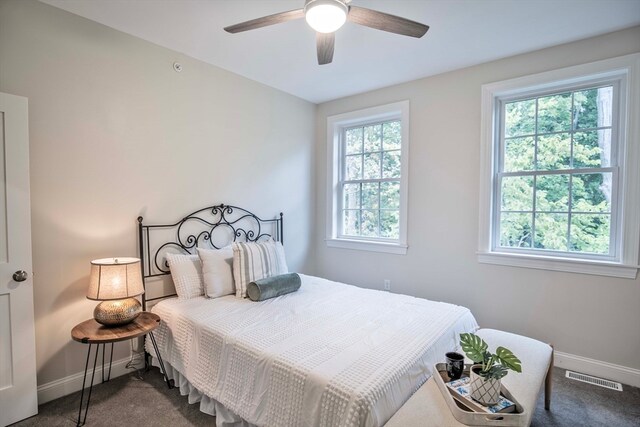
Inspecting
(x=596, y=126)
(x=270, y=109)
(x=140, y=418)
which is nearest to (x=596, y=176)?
(x=596, y=126)

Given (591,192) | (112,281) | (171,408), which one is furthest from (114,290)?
(591,192)

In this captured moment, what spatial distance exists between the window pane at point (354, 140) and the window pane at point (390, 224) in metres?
0.89

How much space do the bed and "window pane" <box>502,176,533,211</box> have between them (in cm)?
129

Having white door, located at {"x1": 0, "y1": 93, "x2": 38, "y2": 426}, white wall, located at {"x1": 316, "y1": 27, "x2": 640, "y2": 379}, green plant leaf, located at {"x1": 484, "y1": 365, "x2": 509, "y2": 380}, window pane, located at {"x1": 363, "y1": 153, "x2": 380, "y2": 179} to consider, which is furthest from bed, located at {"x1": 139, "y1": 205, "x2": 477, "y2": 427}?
window pane, located at {"x1": 363, "y1": 153, "x2": 380, "y2": 179}

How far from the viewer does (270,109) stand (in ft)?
12.2

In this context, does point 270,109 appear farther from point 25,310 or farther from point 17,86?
point 25,310

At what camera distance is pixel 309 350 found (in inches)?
68.6

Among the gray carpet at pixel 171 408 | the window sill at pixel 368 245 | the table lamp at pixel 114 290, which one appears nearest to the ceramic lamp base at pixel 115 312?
the table lamp at pixel 114 290

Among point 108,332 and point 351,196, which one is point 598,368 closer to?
point 351,196

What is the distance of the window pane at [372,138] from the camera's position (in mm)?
3900

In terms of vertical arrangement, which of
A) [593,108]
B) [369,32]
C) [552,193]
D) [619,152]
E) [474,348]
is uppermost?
[369,32]

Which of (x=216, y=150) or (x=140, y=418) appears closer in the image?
(x=140, y=418)

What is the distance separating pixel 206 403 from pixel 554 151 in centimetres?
340

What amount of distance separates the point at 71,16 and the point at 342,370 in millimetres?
2949
